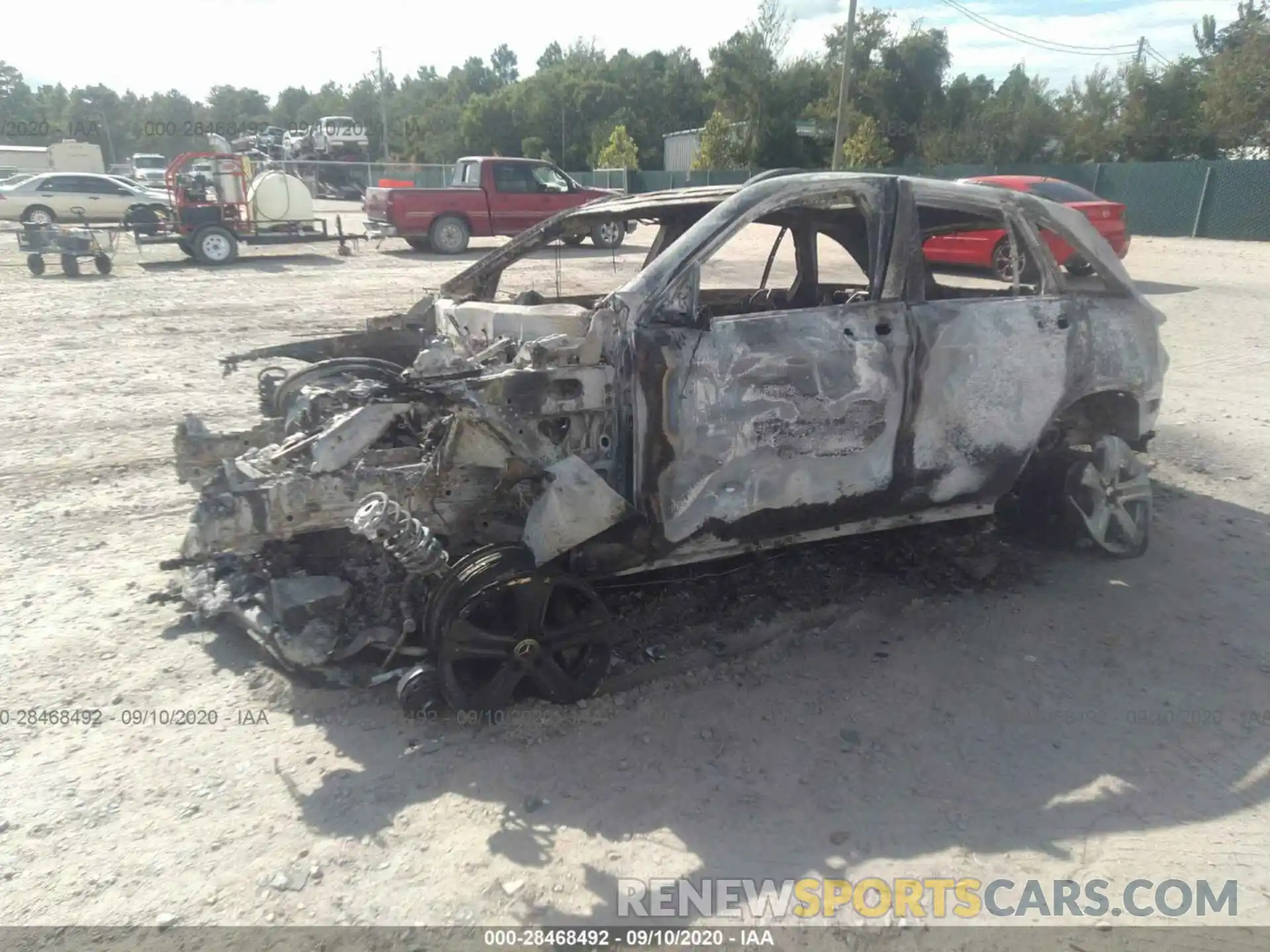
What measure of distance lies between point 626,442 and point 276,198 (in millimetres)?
16705

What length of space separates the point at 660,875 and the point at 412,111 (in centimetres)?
8752

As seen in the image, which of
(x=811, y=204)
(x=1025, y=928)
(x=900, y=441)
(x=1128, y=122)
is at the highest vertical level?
(x=1128, y=122)

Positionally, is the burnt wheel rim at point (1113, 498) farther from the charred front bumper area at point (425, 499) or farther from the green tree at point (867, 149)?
the green tree at point (867, 149)

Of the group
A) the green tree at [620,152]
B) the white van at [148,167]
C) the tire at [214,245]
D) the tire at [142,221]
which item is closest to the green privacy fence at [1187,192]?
the tire at [214,245]

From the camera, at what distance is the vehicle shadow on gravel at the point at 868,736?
2.68 meters

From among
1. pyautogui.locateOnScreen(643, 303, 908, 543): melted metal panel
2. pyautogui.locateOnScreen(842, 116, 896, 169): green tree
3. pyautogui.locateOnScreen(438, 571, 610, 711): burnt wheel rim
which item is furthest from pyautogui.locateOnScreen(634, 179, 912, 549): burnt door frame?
pyautogui.locateOnScreen(842, 116, 896, 169): green tree

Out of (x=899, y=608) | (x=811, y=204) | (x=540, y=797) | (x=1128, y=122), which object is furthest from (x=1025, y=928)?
(x=1128, y=122)

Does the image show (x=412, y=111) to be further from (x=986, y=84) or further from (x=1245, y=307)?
(x=1245, y=307)

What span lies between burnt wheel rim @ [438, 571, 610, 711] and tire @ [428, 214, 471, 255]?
16614mm

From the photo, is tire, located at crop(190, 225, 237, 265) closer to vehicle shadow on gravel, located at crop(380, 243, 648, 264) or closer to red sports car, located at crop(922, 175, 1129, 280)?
vehicle shadow on gravel, located at crop(380, 243, 648, 264)

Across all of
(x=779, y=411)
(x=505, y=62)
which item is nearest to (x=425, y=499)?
(x=779, y=411)

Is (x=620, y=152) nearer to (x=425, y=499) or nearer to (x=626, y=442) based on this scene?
(x=626, y=442)

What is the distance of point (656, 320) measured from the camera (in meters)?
3.35

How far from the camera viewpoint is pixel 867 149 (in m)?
32.8
